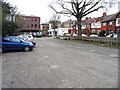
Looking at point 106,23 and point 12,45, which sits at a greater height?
point 106,23

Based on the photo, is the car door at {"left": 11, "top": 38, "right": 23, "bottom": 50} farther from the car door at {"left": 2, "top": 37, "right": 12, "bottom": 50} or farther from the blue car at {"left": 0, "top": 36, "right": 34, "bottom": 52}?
the car door at {"left": 2, "top": 37, "right": 12, "bottom": 50}

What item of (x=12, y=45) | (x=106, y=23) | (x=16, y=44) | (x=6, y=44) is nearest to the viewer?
(x=6, y=44)

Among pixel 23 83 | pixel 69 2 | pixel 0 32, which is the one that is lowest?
pixel 23 83

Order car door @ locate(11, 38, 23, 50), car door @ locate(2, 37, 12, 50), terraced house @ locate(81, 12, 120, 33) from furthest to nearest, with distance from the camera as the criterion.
Answer: terraced house @ locate(81, 12, 120, 33)
car door @ locate(11, 38, 23, 50)
car door @ locate(2, 37, 12, 50)

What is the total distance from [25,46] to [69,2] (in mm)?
21064

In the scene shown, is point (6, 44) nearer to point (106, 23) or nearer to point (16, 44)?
point (16, 44)

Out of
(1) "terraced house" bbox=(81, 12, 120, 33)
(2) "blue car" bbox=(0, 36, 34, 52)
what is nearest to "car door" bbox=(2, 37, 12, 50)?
(2) "blue car" bbox=(0, 36, 34, 52)

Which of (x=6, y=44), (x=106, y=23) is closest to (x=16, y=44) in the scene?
(x=6, y=44)

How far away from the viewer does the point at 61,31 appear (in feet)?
268

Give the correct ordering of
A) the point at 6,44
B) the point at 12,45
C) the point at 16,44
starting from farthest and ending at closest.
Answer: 1. the point at 16,44
2. the point at 12,45
3. the point at 6,44

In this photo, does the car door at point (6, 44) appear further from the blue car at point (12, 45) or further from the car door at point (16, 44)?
the car door at point (16, 44)

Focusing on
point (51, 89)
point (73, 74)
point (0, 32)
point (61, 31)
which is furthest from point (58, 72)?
point (61, 31)

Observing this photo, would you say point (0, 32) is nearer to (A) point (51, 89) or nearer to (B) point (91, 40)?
(B) point (91, 40)

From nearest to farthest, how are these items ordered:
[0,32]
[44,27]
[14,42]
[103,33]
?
[14,42]
[0,32]
[103,33]
[44,27]
